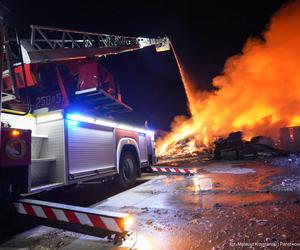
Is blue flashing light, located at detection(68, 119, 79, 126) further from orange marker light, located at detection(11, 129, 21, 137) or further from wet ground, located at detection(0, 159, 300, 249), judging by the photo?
wet ground, located at detection(0, 159, 300, 249)

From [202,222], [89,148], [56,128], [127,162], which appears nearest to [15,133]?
[56,128]

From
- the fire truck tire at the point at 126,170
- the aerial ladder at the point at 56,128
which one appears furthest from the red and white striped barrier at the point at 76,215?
the fire truck tire at the point at 126,170

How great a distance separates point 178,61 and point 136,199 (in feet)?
95.1

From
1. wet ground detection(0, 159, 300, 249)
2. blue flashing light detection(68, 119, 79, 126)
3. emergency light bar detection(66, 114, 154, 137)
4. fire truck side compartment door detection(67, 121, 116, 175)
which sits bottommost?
wet ground detection(0, 159, 300, 249)

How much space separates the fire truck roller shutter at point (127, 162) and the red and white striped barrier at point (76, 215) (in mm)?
3092

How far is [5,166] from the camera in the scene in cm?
357

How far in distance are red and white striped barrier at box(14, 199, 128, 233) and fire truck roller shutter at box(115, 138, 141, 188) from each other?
3092mm

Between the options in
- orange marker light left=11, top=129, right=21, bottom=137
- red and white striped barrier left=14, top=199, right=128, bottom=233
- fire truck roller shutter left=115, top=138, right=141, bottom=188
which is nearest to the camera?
red and white striped barrier left=14, top=199, right=128, bottom=233

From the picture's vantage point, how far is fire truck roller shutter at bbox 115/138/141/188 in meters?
7.05

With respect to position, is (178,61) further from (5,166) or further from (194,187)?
(5,166)

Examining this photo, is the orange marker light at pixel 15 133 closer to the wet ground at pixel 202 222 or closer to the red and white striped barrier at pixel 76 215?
the red and white striped barrier at pixel 76 215

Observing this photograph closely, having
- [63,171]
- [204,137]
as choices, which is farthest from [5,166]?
[204,137]

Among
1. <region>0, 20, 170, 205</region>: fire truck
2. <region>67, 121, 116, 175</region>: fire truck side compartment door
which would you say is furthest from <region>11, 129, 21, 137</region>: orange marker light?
<region>67, 121, 116, 175</region>: fire truck side compartment door

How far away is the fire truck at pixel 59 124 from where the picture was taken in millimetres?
3830
